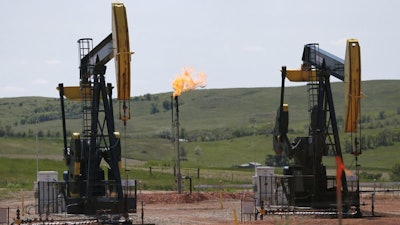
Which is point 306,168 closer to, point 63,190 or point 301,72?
point 301,72

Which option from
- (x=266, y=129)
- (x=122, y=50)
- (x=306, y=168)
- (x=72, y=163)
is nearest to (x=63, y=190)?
(x=72, y=163)

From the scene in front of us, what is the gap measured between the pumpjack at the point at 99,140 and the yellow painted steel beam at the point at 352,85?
22.8 feet

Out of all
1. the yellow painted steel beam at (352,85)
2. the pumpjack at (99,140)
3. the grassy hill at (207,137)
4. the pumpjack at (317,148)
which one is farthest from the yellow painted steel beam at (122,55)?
the grassy hill at (207,137)

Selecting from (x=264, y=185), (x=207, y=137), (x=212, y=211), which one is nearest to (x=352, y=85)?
(x=264, y=185)

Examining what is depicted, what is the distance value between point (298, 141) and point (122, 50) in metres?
8.97

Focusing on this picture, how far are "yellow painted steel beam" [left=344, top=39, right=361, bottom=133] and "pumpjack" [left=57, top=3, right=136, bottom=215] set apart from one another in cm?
695

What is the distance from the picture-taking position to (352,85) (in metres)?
31.1

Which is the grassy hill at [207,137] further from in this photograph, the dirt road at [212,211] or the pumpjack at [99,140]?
the pumpjack at [99,140]

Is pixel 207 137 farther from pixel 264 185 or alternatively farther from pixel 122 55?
pixel 122 55

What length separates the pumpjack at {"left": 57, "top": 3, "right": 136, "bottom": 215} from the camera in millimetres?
28172

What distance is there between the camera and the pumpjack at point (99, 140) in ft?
92.4

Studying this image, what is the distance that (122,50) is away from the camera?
28.1 meters

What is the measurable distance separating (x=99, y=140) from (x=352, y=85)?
788cm

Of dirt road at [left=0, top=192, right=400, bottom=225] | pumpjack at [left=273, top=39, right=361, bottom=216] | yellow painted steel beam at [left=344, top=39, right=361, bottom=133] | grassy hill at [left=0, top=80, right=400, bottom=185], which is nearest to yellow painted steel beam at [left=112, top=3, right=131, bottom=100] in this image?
dirt road at [left=0, top=192, right=400, bottom=225]
